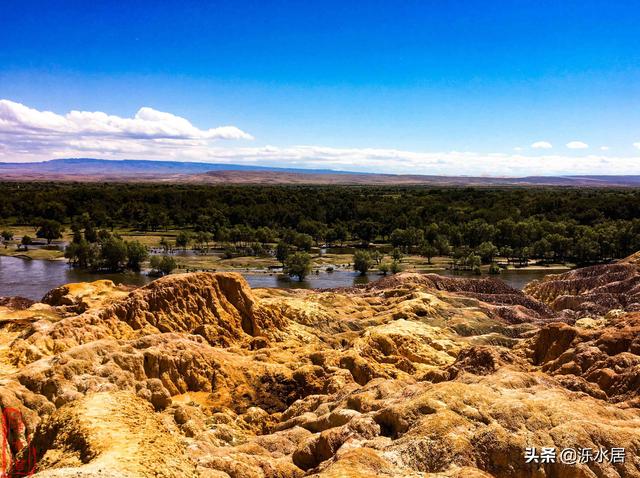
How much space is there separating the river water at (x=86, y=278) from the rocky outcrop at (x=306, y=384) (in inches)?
1262

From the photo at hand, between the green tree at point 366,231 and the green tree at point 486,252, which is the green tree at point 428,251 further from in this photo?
the green tree at point 366,231

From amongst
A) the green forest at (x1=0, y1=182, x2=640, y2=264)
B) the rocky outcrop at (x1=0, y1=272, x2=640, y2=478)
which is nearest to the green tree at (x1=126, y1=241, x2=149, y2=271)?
the green forest at (x1=0, y1=182, x2=640, y2=264)

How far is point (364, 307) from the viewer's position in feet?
180

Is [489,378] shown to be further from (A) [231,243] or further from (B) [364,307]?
(A) [231,243]

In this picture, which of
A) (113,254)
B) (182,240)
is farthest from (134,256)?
(182,240)

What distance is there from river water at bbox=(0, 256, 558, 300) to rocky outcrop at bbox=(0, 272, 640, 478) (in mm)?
32051

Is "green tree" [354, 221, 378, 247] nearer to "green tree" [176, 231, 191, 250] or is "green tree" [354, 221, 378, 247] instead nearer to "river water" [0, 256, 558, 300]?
"river water" [0, 256, 558, 300]

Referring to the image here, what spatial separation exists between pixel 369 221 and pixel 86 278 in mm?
74374

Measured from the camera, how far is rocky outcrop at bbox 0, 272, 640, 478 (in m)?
17.1

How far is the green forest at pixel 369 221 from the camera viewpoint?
379 ft

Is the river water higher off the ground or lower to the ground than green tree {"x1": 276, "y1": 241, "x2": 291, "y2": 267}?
lower

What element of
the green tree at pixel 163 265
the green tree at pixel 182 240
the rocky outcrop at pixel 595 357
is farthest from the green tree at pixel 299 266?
the rocky outcrop at pixel 595 357

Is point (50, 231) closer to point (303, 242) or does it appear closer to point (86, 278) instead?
point (86, 278)

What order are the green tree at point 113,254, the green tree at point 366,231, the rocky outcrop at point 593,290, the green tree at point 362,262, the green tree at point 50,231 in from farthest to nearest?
the green tree at point 366,231
the green tree at point 50,231
the green tree at point 362,262
the green tree at point 113,254
the rocky outcrop at point 593,290
